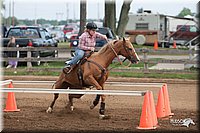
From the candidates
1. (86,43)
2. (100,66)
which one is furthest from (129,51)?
(86,43)

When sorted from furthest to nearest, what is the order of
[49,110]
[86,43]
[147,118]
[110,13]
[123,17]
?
1. [123,17]
2. [110,13]
3. [49,110]
4. [86,43]
5. [147,118]

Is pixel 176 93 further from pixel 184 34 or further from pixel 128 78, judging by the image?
pixel 184 34

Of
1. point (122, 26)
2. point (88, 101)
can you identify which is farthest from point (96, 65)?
point (122, 26)

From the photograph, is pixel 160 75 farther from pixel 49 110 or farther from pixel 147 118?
pixel 147 118

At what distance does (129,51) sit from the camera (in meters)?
11.0

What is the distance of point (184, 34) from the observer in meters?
45.2

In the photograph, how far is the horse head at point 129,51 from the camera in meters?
11.0

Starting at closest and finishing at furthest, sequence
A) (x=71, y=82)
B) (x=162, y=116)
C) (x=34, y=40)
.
→ (x=162, y=116) → (x=71, y=82) → (x=34, y=40)

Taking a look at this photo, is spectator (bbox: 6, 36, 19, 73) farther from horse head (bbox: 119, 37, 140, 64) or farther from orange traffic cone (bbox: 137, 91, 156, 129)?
orange traffic cone (bbox: 137, 91, 156, 129)

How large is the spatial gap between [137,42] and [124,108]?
2884 centimetres

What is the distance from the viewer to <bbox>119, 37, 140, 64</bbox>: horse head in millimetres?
11008

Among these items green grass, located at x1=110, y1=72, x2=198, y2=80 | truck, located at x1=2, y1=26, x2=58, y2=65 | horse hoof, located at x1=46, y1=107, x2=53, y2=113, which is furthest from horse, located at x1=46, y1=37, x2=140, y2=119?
truck, located at x1=2, y1=26, x2=58, y2=65

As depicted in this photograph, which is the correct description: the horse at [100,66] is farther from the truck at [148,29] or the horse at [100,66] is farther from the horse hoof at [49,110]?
the truck at [148,29]

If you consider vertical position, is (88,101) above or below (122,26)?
below
